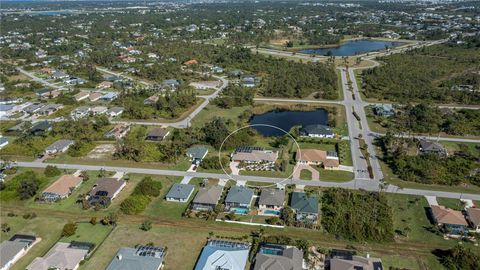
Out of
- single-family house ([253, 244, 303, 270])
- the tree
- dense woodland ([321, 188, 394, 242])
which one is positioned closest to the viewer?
single-family house ([253, 244, 303, 270])

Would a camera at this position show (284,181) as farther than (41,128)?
No

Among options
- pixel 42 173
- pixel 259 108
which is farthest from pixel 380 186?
pixel 42 173

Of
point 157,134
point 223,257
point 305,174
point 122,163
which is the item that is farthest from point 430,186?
point 122,163

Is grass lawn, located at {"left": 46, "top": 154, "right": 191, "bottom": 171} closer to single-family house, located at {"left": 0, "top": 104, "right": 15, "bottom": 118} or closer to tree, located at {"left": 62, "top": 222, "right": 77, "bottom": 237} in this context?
tree, located at {"left": 62, "top": 222, "right": 77, "bottom": 237}

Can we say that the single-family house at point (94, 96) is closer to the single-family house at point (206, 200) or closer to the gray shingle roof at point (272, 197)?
the single-family house at point (206, 200)

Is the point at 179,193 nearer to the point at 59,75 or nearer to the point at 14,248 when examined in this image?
the point at 14,248

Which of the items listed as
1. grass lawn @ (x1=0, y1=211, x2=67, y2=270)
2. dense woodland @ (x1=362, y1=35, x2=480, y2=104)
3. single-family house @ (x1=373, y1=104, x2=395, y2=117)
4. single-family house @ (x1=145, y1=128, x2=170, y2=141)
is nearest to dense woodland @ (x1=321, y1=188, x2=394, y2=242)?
grass lawn @ (x1=0, y1=211, x2=67, y2=270)

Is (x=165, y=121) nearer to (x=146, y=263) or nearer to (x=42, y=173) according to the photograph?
(x=42, y=173)
